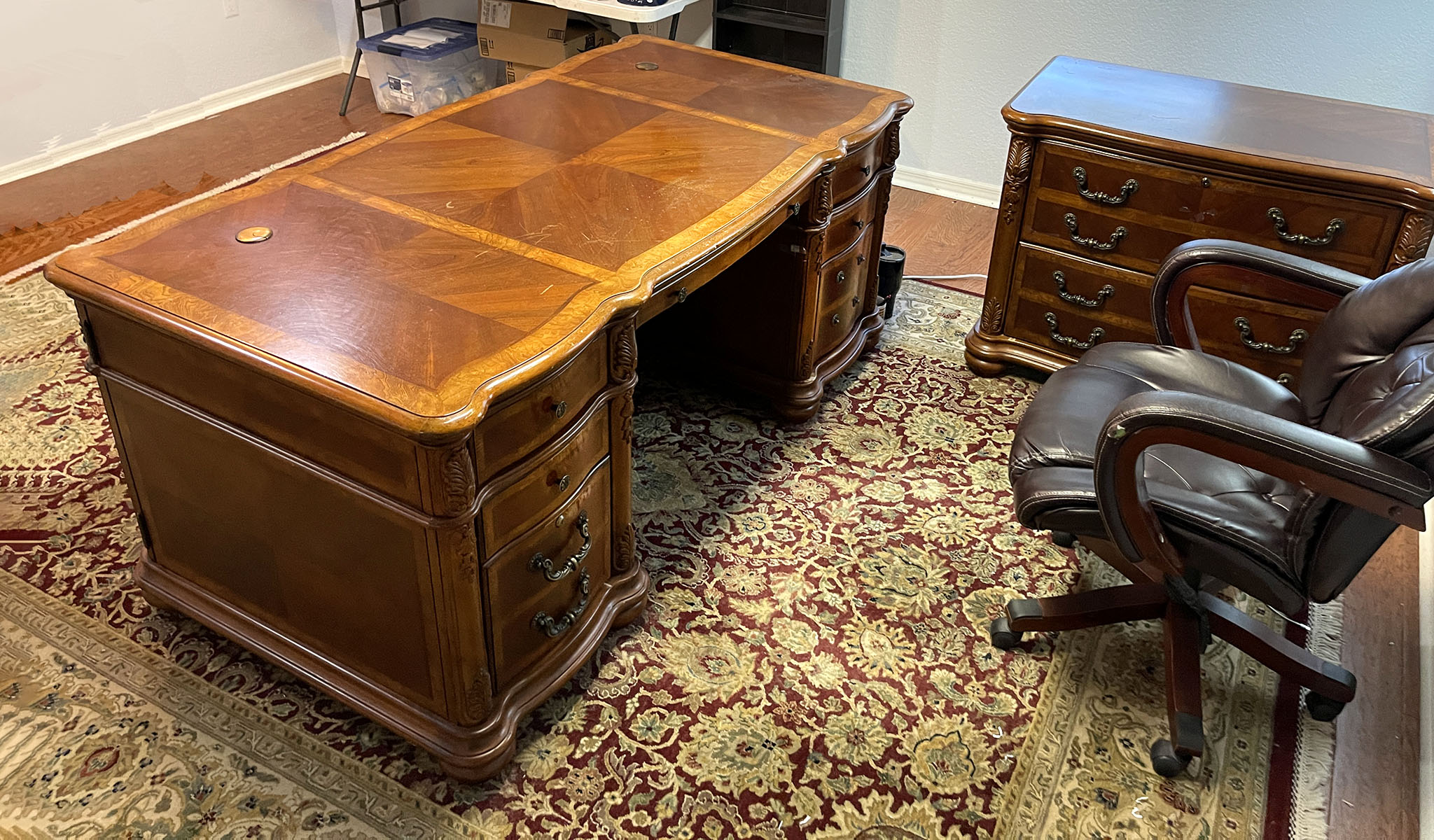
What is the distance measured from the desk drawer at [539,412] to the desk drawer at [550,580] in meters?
0.16

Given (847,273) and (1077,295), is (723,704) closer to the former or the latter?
(847,273)

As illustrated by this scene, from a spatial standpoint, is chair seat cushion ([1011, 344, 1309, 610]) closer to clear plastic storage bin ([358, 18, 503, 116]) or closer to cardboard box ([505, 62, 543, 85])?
cardboard box ([505, 62, 543, 85])

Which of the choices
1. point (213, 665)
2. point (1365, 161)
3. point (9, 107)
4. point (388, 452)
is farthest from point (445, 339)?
point (9, 107)

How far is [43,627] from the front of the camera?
2.04 m

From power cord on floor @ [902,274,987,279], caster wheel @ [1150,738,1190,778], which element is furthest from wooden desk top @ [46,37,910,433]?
caster wheel @ [1150,738,1190,778]

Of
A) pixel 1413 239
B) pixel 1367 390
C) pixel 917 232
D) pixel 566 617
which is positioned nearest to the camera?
pixel 1367 390

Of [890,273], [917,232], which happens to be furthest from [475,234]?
[917,232]

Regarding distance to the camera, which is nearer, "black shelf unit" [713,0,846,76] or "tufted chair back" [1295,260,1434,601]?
"tufted chair back" [1295,260,1434,601]

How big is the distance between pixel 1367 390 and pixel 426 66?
138 inches

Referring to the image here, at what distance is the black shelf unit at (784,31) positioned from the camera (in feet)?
12.0

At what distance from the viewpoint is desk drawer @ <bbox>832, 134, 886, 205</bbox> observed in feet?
8.08

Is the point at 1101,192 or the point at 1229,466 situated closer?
the point at 1229,466

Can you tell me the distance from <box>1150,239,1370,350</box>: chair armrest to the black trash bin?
1.00 metres

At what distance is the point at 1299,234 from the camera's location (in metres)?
2.39
